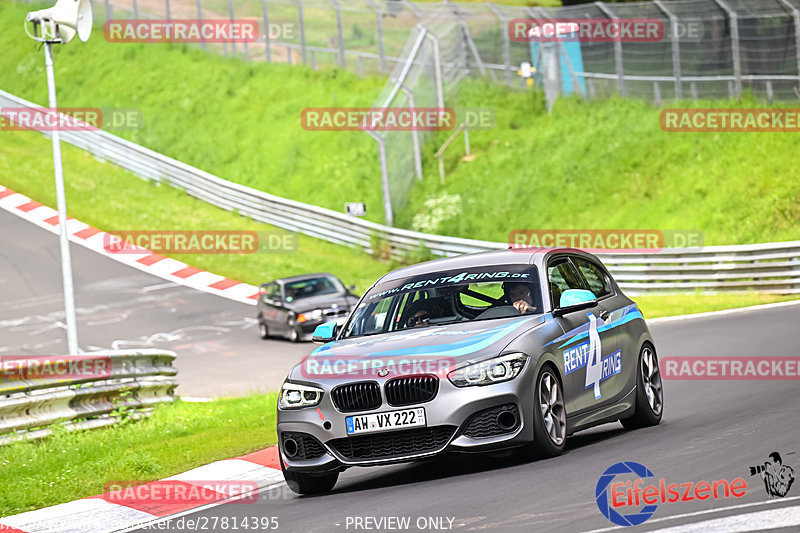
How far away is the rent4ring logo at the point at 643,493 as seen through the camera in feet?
22.5

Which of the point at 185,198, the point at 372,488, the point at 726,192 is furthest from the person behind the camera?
the point at 185,198

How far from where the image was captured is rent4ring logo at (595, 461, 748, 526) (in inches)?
270

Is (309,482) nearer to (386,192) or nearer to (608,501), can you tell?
(608,501)

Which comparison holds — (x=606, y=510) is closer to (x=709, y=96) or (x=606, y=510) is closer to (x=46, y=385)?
(x=46, y=385)

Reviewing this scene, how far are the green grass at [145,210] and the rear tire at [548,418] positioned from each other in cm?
2493

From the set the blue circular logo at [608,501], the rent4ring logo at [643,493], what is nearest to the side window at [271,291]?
the blue circular logo at [608,501]

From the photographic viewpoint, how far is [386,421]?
862 centimetres

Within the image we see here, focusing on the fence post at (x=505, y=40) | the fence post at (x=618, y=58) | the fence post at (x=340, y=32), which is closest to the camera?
the fence post at (x=618, y=58)

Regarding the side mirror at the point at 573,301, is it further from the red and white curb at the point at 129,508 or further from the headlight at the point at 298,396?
the red and white curb at the point at 129,508

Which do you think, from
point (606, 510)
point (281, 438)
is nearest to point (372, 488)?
point (281, 438)

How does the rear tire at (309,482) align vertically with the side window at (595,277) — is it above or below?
below

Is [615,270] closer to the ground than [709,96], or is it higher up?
closer to the ground

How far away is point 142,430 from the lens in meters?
14.1

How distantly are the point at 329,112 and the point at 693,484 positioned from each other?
40.3 m
